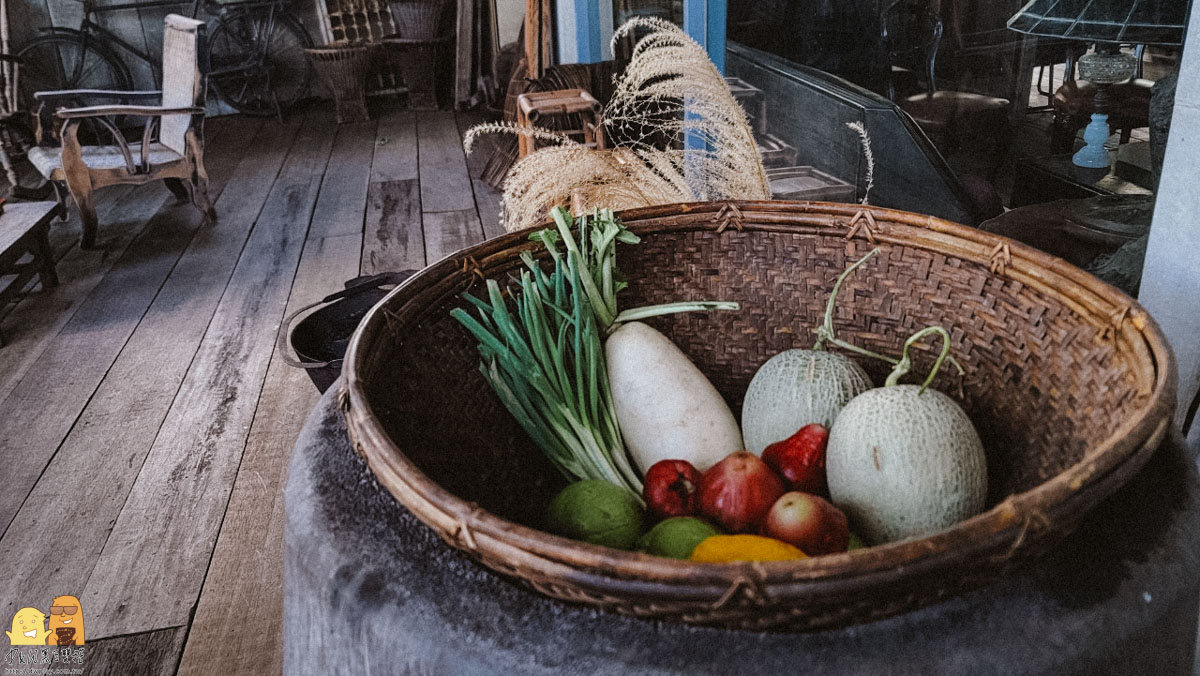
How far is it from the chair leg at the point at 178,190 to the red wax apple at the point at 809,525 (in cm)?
450

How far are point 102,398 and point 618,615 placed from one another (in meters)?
2.45

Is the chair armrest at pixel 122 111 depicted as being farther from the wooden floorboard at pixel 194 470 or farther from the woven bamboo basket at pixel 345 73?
the woven bamboo basket at pixel 345 73

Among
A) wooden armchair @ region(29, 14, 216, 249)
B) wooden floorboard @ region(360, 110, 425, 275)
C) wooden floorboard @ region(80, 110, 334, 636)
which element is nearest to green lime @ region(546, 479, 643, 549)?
wooden floorboard @ region(80, 110, 334, 636)

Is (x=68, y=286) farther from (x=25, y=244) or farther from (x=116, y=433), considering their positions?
(x=116, y=433)

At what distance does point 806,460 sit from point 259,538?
1.40 m

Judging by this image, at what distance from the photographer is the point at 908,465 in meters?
0.85

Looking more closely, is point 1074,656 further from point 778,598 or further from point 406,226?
point 406,226

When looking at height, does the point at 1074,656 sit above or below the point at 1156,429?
below

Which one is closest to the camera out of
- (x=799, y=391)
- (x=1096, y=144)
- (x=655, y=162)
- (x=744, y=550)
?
(x=744, y=550)

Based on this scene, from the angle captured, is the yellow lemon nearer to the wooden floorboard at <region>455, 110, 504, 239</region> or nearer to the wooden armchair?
the wooden floorboard at <region>455, 110, 504, 239</region>

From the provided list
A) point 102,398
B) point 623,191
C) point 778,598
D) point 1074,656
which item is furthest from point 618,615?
point 102,398

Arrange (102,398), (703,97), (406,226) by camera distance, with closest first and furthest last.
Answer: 1. (703,97)
2. (102,398)
3. (406,226)

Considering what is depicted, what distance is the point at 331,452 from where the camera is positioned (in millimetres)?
904

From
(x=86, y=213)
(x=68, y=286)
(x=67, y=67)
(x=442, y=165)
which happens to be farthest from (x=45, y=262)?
(x=67, y=67)
